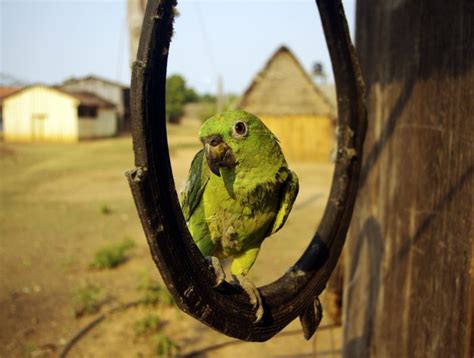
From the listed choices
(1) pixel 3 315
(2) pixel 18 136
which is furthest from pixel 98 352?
(2) pixel 18 136

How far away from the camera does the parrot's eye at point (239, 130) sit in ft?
4.18

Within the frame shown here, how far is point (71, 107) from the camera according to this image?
21.7 meters

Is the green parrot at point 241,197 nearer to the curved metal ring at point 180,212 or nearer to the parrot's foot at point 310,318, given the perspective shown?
the curved metal ring at point 180,212

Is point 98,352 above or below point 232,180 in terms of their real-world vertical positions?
below

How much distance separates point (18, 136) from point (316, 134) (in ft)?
49.8

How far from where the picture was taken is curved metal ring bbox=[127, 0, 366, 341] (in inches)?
33.6

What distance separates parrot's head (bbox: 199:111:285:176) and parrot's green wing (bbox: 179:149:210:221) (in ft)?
0.38

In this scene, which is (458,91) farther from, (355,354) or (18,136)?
(18,136)

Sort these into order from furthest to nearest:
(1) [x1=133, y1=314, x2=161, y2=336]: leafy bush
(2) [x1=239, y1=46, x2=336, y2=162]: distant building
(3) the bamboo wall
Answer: (3) the bamboo wall
(2) [x1=239, y1=46, x2=336, y2=162]: distant building
(1) [x1=133, y1=314, x2=161, y2=336]: leafy bush

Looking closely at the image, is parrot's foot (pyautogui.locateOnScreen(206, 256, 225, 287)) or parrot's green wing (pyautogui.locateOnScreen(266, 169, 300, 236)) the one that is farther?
parrot's green wing (pyautogui.locateOnScreen(266, 169, 300, 236))

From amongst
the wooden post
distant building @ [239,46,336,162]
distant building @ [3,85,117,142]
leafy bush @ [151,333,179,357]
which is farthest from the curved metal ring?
distant building @ [3,85,117,142]

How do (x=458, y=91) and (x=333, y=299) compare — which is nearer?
(x=458, y=91)

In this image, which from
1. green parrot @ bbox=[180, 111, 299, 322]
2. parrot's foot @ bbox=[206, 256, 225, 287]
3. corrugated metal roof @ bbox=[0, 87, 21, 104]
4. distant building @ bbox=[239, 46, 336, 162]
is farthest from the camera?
distant building @ bbox=[239, 46, 336, 162]

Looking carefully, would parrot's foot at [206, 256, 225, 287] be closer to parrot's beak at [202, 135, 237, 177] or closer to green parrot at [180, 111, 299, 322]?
green parrot at [180, 111, 299, 322]
